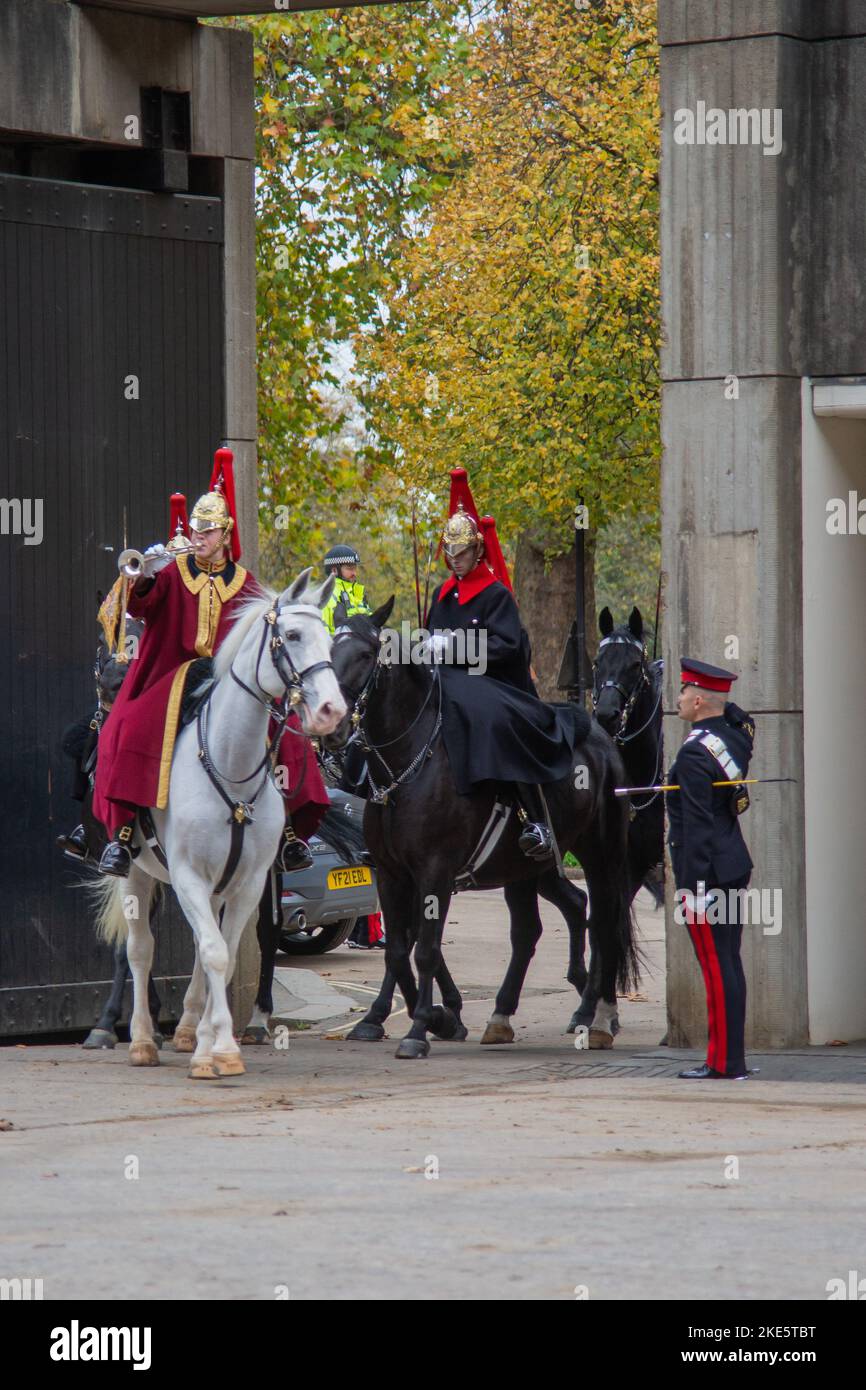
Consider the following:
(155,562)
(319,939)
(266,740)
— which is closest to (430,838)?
(266,740)

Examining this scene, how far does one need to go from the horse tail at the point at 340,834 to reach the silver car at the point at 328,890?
2287 mm

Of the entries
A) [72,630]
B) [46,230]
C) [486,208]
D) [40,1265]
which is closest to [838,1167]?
[40,1265]

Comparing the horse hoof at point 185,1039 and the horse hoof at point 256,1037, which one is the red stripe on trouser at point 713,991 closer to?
the horse hoof at point 185,1039

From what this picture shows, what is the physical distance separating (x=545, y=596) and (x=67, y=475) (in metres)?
21.8

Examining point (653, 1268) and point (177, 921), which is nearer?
point (653, 1268)

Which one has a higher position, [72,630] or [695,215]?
[695,215]

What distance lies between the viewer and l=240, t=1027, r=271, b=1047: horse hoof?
45.2 feet

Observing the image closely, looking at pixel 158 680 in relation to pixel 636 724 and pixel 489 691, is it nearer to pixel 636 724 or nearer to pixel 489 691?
pixel 489 691

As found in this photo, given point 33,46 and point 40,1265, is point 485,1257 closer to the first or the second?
point 40,1265

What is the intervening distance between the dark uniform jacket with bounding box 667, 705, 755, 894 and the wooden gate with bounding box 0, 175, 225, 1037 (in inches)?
156

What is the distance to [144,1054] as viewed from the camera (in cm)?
1230

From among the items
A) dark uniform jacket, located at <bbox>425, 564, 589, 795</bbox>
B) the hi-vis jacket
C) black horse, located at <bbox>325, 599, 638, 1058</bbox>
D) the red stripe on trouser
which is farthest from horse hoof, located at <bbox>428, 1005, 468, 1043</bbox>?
the hi-vis jacket

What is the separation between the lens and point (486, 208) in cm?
3138

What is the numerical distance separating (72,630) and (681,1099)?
16.1 ft
